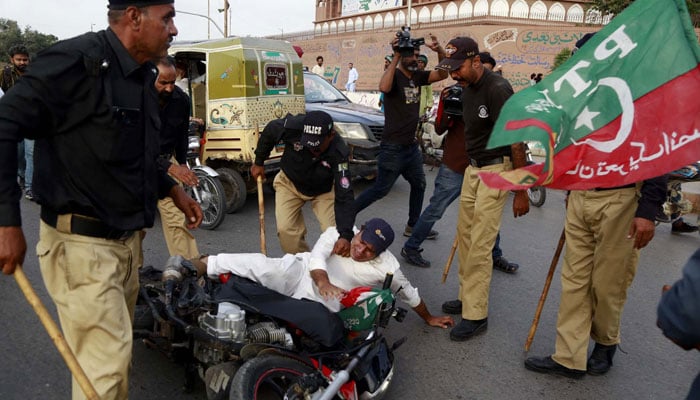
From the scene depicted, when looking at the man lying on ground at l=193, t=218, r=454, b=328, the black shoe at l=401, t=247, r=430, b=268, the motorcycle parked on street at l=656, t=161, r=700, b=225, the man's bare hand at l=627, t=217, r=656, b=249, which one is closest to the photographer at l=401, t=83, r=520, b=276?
the black shoe at l=401, t=247, r=430, b=268

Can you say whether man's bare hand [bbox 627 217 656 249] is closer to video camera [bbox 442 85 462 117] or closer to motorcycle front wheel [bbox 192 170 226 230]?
video camera [bbox 442 85 462 117]

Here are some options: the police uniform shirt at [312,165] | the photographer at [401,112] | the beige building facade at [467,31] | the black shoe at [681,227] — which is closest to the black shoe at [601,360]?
the police uniform shirt at [312,165]

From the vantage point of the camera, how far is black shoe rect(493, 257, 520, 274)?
5.19 meters

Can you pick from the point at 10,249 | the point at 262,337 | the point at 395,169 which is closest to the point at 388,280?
the point at 262,337

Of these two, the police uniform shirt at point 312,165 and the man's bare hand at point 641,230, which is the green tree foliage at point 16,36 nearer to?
the police uniform shirt at point 312,165

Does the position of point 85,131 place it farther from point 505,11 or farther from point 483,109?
point 505,11

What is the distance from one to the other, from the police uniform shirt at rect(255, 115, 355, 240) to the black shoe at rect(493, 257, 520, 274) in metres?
1.95

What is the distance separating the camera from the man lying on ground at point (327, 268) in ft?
10.3

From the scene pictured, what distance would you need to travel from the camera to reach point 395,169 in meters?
5.65

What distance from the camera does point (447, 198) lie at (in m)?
5.06

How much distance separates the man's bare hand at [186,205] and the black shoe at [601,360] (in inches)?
104

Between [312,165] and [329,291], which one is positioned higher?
[312,165]

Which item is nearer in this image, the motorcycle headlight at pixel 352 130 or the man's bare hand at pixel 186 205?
the man's bare hand at pixel 186 205

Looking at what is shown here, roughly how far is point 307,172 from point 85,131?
242 centimetres
